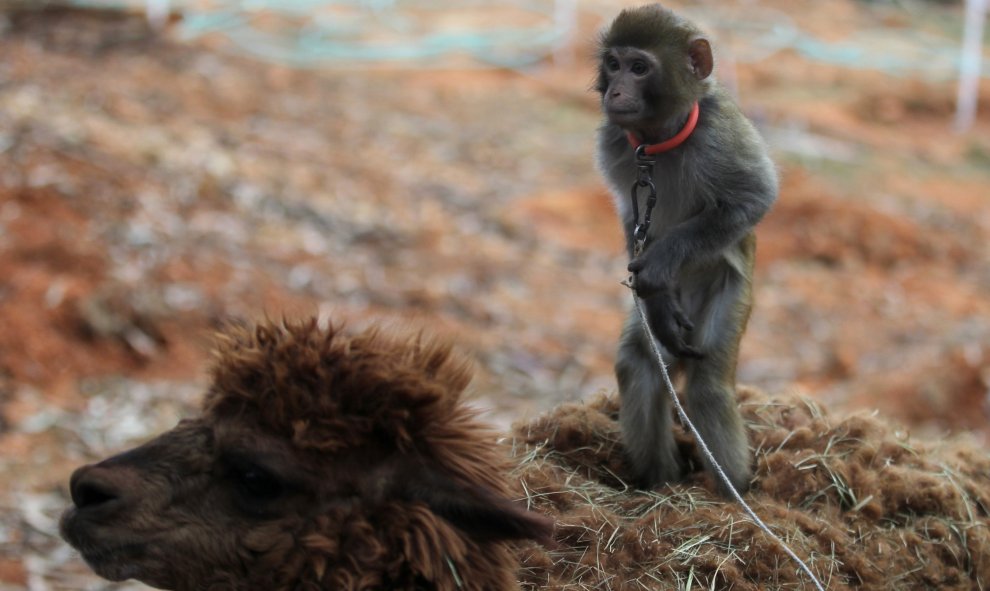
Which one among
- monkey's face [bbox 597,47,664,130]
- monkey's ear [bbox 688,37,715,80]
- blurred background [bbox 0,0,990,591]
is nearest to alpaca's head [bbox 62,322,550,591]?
blurred background [bbox 0,0,990,591]

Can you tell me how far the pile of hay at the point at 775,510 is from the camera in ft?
13.3

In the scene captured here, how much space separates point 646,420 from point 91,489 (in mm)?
2182

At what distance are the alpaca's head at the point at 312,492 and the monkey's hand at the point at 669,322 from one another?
4.23 ft

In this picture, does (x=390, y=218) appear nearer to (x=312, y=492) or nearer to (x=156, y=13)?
(x=156, y=13)

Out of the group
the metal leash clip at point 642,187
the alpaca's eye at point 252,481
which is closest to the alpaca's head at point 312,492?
the alpaca's eye at point 252,481

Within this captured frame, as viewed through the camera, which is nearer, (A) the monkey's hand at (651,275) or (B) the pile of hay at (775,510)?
(B) the pile of hay at (775,510)

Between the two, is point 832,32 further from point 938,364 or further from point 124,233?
point 124,233

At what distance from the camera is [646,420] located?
4.79m

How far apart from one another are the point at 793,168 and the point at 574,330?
7.31m

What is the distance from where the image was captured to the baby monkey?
4820 mm

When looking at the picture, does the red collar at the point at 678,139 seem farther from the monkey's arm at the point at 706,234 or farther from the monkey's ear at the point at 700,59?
the monkey's arm at the point at 706,234

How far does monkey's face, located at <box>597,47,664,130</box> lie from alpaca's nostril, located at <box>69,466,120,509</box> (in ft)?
8.42

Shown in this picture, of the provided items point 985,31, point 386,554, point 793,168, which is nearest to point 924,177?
point 793,168

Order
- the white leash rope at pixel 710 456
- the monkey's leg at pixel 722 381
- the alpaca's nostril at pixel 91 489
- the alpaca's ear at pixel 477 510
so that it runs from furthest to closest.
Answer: the monkey's leg at pixel 722 381, the white leash rope at pixel 710 456, the alpaca's nostril at pixel 91 489, the alpaca's ear at pixel 477 510
